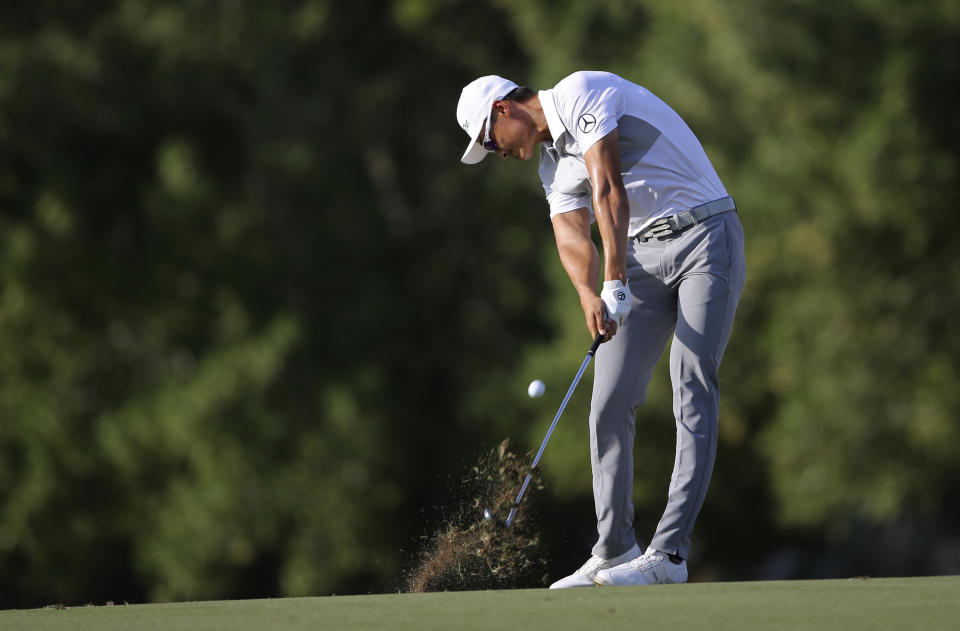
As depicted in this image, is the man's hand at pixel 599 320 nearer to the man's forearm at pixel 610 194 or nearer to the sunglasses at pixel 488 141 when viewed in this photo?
the man's forearm at pixel 610 194

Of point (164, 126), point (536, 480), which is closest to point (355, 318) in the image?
point (164, 126)

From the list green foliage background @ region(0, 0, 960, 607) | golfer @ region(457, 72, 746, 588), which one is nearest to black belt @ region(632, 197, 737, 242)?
golfer @ region(457, 72, 746, 588)

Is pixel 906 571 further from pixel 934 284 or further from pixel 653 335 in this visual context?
pixel 653 335

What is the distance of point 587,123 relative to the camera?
4.90 metres

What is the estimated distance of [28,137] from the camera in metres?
16.0

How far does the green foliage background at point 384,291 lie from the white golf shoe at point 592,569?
24.5 feet

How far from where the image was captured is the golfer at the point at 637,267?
16.2 feet

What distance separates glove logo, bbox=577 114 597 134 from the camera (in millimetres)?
4891

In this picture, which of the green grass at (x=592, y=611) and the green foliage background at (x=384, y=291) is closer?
the green grass at (x=592, y=611)

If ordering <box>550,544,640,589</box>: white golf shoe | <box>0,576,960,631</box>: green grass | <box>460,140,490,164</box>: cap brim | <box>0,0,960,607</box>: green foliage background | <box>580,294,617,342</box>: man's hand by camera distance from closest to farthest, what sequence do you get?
<box>0,576,960,631</box>: green grass, <box>580,294,617,342</box>: man's hand, <box>550,544,640,589</box>: white golf shoe, <box>460,140,490,164</box>: cap brim, <box>0,0,960,607</box>: green foliage background

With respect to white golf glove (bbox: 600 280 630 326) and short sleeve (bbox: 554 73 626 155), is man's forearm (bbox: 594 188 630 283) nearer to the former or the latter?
white golf glove (bbox: 600 280 630 326)

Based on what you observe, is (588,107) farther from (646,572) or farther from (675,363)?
(646,572)

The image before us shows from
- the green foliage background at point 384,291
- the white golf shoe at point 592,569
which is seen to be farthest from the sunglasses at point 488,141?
the green foliage background at point 384,291

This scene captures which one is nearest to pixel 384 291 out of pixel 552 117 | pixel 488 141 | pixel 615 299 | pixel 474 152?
pixel 474 152
